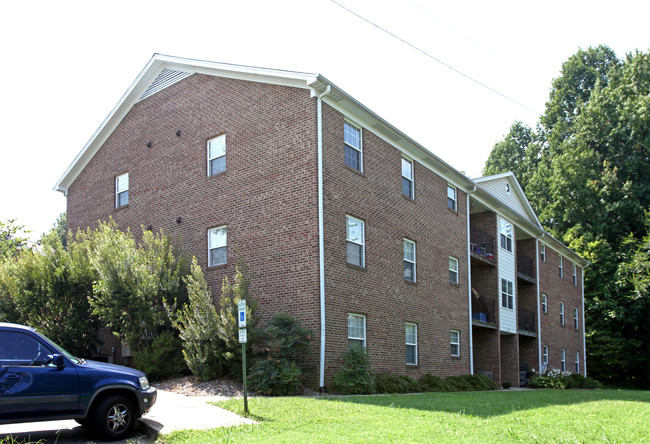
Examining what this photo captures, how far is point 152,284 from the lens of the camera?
16.9 m

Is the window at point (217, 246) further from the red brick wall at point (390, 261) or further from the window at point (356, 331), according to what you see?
the window at point (356, 331)

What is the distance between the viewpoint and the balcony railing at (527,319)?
3194 cm

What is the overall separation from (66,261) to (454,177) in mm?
14211

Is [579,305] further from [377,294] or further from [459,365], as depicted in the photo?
[377,294]

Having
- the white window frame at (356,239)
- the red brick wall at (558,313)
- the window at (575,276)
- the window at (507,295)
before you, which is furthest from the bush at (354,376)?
the window at (575,276)

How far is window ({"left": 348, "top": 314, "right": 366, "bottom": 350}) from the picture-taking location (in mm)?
17344

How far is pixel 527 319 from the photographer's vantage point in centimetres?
3216

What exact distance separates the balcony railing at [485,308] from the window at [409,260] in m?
6.75

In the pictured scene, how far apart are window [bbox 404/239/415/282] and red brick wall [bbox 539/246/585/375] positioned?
14844 mm

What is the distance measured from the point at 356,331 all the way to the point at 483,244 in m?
12.3

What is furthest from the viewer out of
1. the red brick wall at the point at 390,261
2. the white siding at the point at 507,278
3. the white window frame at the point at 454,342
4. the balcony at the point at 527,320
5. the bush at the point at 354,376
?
the balcony at the point at 527,320

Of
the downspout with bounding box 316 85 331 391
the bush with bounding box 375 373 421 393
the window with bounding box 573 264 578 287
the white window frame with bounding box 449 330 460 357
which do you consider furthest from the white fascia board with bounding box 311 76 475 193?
the window with bounding box 573 264 578 287

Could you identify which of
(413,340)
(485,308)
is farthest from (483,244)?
(413,340)

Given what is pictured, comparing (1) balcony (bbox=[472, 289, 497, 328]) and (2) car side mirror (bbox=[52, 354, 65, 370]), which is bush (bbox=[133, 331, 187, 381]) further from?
(1) balcony (bbox=[472, 289, 497, 328])
